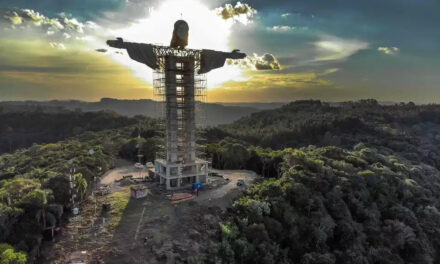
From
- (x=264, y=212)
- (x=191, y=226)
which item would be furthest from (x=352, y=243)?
(x=191, y=226)

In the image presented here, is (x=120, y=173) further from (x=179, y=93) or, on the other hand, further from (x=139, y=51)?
(x=139, y=51)

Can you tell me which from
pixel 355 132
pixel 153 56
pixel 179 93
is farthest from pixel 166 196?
pixel 355 132

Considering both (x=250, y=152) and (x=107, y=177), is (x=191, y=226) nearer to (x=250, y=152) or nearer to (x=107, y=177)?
(x=107, y=177)

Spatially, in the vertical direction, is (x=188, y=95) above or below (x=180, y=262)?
above

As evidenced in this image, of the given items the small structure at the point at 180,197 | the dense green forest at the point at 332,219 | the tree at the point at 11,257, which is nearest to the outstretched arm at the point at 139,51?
the small structure at the point at 180,197

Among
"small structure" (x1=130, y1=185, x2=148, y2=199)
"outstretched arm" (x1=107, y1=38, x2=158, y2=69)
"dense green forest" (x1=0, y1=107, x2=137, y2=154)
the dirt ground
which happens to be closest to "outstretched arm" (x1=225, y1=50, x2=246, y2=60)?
"outstretched arm" (x1=107, y1=38, x2=158, y2=69)

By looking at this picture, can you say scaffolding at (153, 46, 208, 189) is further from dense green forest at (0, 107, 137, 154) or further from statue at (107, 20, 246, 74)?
dense green forest at (0, 107, 137, 154)
